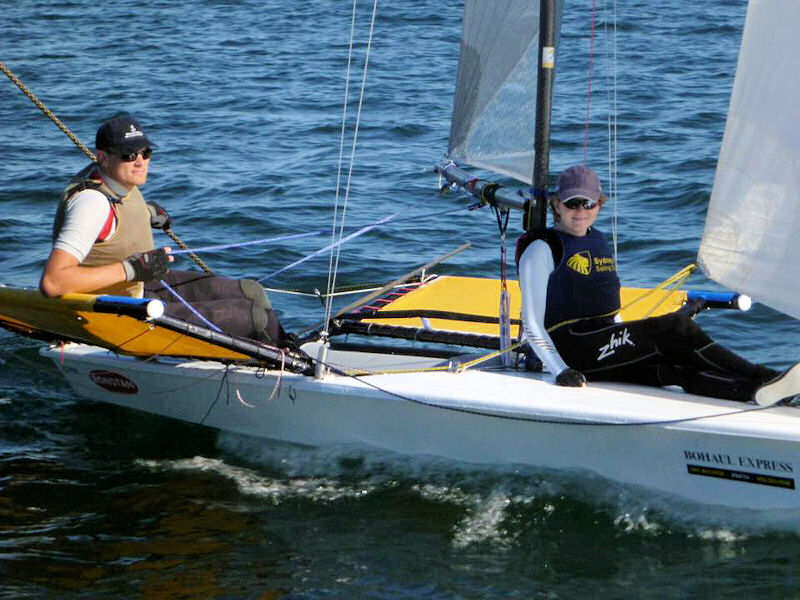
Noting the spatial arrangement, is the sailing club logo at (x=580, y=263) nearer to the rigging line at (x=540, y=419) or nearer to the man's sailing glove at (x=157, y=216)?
the rigging line at (x=540, y=419)

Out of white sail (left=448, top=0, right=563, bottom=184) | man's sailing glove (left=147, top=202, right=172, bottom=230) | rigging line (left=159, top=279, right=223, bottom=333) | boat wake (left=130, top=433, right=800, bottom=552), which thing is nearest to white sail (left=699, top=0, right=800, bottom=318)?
boat wake (left=130, top=433, right=800, bottom=552)

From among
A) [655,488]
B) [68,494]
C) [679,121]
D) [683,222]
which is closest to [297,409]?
[68,494]

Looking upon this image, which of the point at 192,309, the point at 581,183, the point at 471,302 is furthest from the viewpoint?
the point at 471,302

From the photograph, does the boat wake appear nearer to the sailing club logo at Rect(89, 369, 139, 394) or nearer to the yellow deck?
the sailing club logo at Rect(89, 369, 139, 394)

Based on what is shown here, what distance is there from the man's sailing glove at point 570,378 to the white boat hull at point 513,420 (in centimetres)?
3

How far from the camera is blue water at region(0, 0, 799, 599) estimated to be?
4703 millimetres

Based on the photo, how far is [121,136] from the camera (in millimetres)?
5047

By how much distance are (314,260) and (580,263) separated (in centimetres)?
392

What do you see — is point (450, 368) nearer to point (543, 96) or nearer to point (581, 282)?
point (581, 282)

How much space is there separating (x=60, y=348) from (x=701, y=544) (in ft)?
10.3

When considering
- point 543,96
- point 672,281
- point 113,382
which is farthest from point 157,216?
point 672,281

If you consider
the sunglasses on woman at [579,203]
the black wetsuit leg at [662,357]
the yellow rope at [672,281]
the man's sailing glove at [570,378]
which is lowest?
the man's sailing glove at [570,378]

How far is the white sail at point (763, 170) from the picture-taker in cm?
434

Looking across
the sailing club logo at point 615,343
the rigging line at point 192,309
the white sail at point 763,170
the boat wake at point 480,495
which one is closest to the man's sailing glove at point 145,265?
the rigging line at point 192,309
